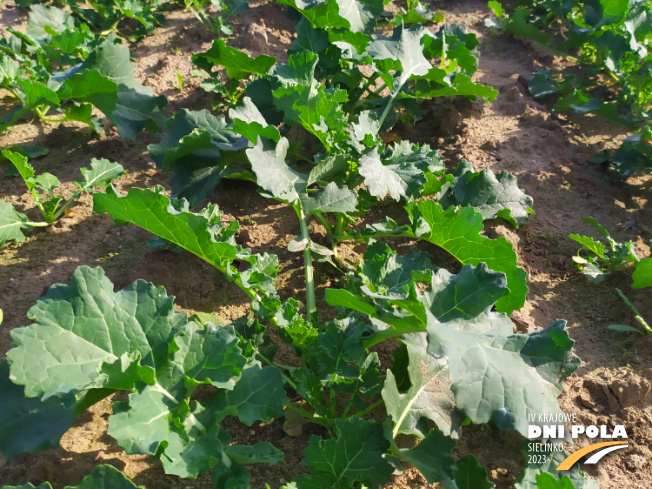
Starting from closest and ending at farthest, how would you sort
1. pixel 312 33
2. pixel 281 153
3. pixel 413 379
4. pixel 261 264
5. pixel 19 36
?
pixel 413 379 → pixel 261 264 → pixel 281 153 → pixel 312 33 → pixel 19 36

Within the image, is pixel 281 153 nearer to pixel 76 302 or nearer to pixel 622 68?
pixel 76 302

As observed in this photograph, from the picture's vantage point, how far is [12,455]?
2086 mm

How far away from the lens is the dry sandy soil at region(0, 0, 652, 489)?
241 centimetres

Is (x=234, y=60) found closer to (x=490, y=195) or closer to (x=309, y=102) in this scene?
(x=309, y=102)

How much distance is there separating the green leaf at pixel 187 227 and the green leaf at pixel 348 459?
667mm

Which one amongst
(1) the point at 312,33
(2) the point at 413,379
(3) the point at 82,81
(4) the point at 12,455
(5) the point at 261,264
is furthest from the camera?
(1) the point at 312,33

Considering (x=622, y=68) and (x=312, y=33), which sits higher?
(x=312, y=33)

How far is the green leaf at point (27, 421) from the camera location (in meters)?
2.10

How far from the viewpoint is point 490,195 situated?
10.7 feet

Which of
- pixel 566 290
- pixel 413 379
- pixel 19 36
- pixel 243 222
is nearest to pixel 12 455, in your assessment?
pixel 413 379

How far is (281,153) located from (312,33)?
1.09m

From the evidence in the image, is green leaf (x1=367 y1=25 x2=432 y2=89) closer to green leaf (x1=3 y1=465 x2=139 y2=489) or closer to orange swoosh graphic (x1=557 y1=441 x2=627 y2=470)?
orange swoosh graphic (x1=557 y1=441 x2=627 y2=470)

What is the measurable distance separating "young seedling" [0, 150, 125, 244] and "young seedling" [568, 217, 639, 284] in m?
2.80

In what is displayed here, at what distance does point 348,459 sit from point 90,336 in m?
1.09
